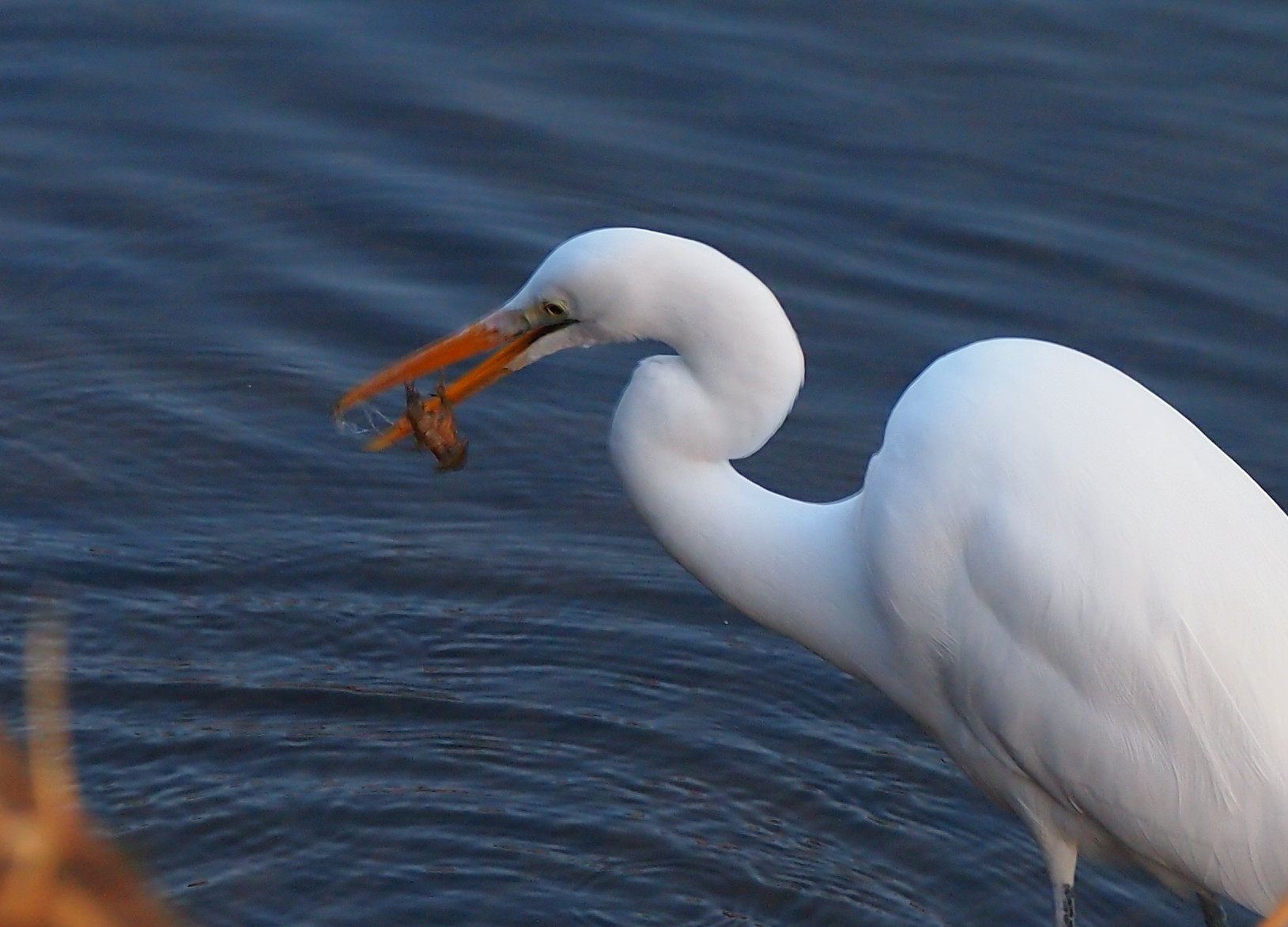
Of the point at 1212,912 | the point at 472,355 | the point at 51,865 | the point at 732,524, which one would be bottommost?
the point at 1212,912

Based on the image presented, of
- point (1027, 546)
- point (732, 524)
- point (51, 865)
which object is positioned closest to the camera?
point (51, 865)

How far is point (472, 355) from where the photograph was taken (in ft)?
11.2

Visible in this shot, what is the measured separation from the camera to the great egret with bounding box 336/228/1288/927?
122 inches

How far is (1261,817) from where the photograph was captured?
318 centimetres

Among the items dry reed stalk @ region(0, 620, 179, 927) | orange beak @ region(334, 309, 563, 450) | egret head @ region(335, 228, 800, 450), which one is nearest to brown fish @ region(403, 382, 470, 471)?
orange beak @ region(334, 309, 563, 450)

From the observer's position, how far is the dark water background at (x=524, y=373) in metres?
4.00

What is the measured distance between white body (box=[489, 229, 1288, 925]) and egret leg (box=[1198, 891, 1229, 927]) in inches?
8.8

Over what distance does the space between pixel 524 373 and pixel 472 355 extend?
2.19m

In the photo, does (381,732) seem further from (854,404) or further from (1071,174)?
(1071,174)

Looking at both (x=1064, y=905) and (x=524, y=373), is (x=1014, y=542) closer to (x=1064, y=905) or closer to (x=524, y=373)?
(x=1064, y=905)

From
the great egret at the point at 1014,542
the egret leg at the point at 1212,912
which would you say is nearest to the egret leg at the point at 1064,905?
the great egret at the point at 1014,542

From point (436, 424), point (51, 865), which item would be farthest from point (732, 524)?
point (51, 865)

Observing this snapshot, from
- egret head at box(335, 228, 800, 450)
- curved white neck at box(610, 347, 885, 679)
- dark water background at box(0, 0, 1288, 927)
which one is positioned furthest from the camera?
dark water background at box(0, 0, 1288, 927)

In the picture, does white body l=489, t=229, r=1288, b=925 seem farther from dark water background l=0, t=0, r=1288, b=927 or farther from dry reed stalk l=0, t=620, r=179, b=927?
dry reed stalk l=0, t=620, r=179, b=927
